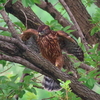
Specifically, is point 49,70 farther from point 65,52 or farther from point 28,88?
point 65,52

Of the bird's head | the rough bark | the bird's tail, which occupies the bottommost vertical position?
the bird's tail

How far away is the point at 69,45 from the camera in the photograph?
4109 millimetres

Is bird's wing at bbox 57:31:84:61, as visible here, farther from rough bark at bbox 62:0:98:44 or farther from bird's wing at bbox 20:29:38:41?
rough bark at bbox 62:0:98:44

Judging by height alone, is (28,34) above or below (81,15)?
below

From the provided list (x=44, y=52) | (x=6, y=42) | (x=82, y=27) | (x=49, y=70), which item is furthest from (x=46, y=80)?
(x=6, y=42)

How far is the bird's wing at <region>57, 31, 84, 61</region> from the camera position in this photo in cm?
390

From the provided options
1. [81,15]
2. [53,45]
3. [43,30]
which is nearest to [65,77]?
[43,30]

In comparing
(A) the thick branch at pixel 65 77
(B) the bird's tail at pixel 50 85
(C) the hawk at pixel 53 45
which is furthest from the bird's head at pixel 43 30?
(A) the thick branch at pixel 65 77

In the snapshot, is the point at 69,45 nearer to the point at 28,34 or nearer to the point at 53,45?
the point at 53,45

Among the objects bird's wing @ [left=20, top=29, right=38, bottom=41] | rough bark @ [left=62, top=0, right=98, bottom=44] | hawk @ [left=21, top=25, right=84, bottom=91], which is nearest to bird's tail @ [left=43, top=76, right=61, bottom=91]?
hawk @ [left=21, top=25, right=84, bottom=91]

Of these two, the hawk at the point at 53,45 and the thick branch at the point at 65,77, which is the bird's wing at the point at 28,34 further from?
the thick branch at the point at 65,77

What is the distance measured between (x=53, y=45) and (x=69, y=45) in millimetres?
280

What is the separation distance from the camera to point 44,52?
4.32 m

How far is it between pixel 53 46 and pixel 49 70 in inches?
55.6
